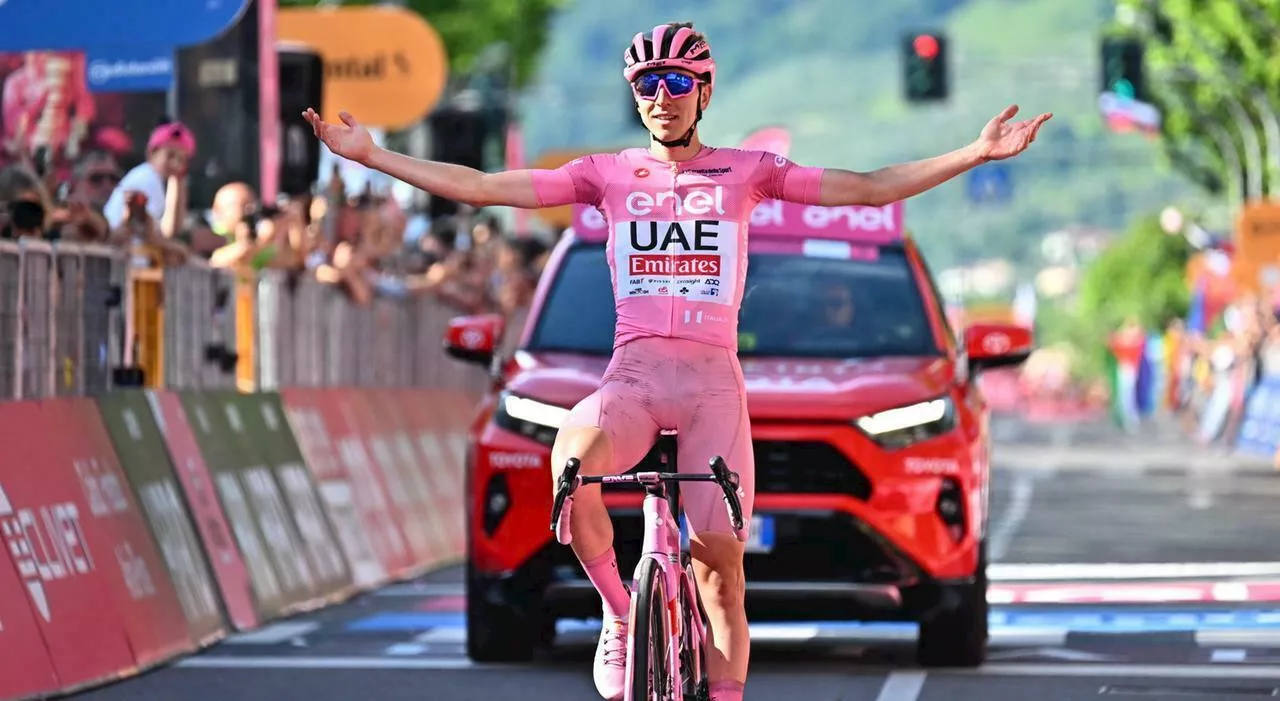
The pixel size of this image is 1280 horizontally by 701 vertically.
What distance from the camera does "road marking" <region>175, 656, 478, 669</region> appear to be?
12422mm

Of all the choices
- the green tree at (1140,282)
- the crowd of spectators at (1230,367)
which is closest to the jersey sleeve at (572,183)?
the crowd of spectators at (1230,367)

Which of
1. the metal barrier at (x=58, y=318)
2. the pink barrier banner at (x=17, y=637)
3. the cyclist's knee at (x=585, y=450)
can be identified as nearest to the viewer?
the cyclist's knee at (x=585, y=450)

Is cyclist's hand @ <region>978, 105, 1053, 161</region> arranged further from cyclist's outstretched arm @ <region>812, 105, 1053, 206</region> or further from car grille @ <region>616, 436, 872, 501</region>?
car grille @ <region>616, 436, 872, 501</region>

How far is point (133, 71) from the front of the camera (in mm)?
18828

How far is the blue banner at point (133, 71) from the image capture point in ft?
61.5

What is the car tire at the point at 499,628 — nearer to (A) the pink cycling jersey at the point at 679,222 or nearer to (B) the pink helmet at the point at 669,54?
(A) the pink cycling jersey at the point at 679,222

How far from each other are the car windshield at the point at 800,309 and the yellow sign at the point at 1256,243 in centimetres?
3446

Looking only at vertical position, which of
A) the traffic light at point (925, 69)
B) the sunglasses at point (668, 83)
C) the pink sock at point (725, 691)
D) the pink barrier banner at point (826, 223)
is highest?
the traffic light at point (925, 69)

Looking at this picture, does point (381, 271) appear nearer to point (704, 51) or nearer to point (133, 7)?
point (133, 7)

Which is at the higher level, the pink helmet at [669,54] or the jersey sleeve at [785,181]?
the pink helmet at [669,54]

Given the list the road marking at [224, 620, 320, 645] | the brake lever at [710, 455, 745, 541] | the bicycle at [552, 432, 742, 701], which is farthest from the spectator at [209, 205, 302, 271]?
the brake lever at [710, 455, 745, 541]

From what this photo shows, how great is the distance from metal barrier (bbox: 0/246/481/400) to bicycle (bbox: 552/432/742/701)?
451cm

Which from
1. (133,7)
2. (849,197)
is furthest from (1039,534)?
(849,197)

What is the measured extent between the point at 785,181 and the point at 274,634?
581cm
